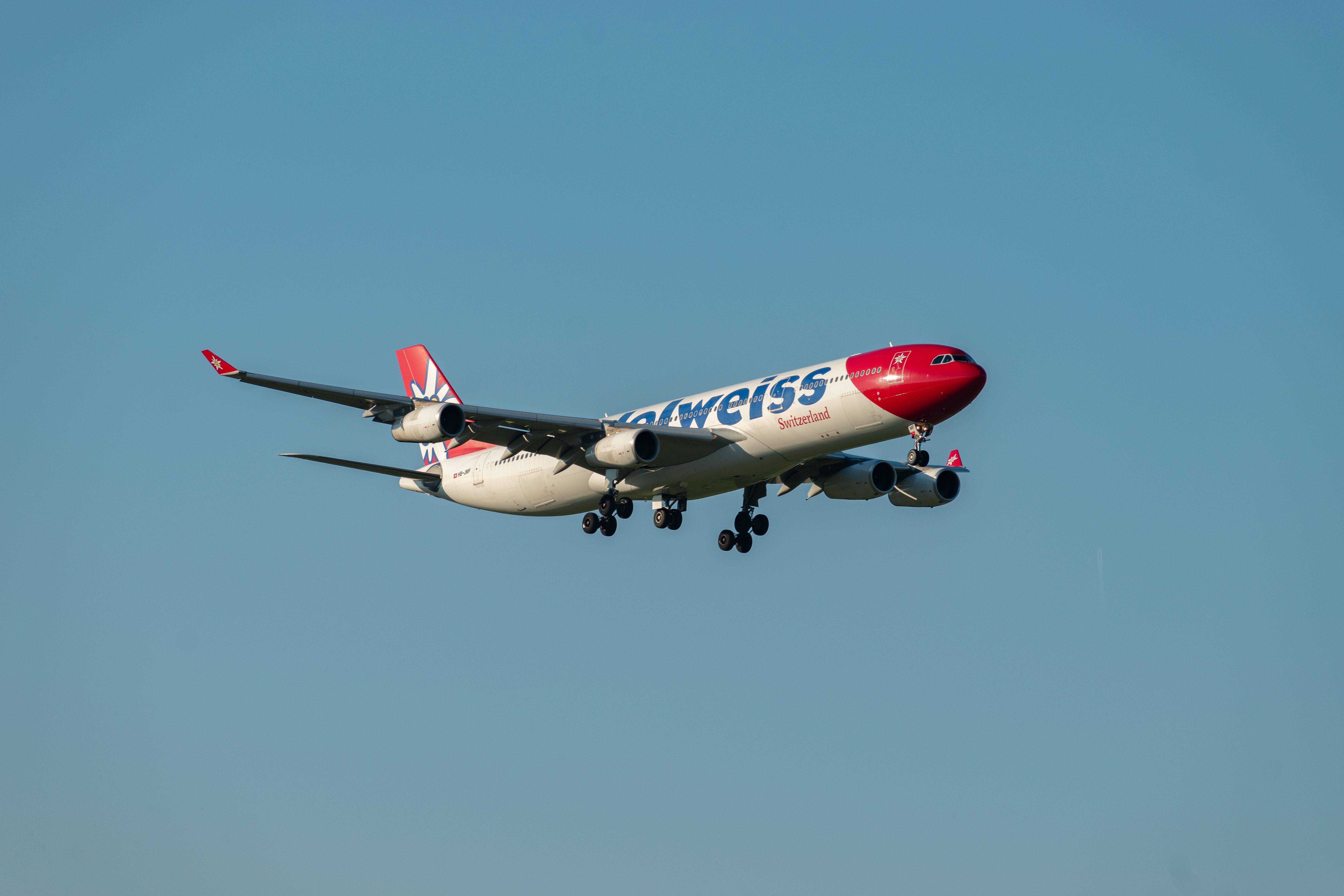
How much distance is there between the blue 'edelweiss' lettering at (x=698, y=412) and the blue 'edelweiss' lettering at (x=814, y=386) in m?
3.63

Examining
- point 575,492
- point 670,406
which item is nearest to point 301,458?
point 575,492

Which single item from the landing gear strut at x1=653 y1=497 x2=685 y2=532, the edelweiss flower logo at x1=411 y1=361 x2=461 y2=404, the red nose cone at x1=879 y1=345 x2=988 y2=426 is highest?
the edelweiss flower logo at x1=411 y1=361 x2=461 y2=404

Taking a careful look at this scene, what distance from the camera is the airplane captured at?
4553 cm

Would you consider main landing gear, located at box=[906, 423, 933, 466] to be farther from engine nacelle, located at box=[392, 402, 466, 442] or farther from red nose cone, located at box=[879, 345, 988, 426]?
engine nacelle, located at box=[392, 402, 466, 442]

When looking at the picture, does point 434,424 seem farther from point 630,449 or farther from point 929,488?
point 929,488

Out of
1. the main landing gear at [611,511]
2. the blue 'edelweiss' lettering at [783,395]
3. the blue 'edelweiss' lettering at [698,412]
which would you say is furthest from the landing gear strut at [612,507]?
the blue 'edelweiss' lettering at [783,395]

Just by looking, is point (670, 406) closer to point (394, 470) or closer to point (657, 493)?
point (657, 493)

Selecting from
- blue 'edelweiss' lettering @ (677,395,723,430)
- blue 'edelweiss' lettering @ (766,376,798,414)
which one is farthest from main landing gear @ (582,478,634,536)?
blue 'edelweiss' lettering @ (766,376,798,414)

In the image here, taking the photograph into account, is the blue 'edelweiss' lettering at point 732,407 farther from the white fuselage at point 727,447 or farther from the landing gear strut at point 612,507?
the landing gear strut at point 612,507

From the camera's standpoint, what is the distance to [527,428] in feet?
163

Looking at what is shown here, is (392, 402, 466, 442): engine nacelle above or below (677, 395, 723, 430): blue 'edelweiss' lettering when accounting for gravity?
below

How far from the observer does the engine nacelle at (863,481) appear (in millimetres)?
54125

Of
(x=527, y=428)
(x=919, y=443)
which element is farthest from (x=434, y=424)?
(x=919, y=443)

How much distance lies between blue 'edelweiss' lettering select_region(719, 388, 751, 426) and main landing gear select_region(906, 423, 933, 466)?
5785mm
